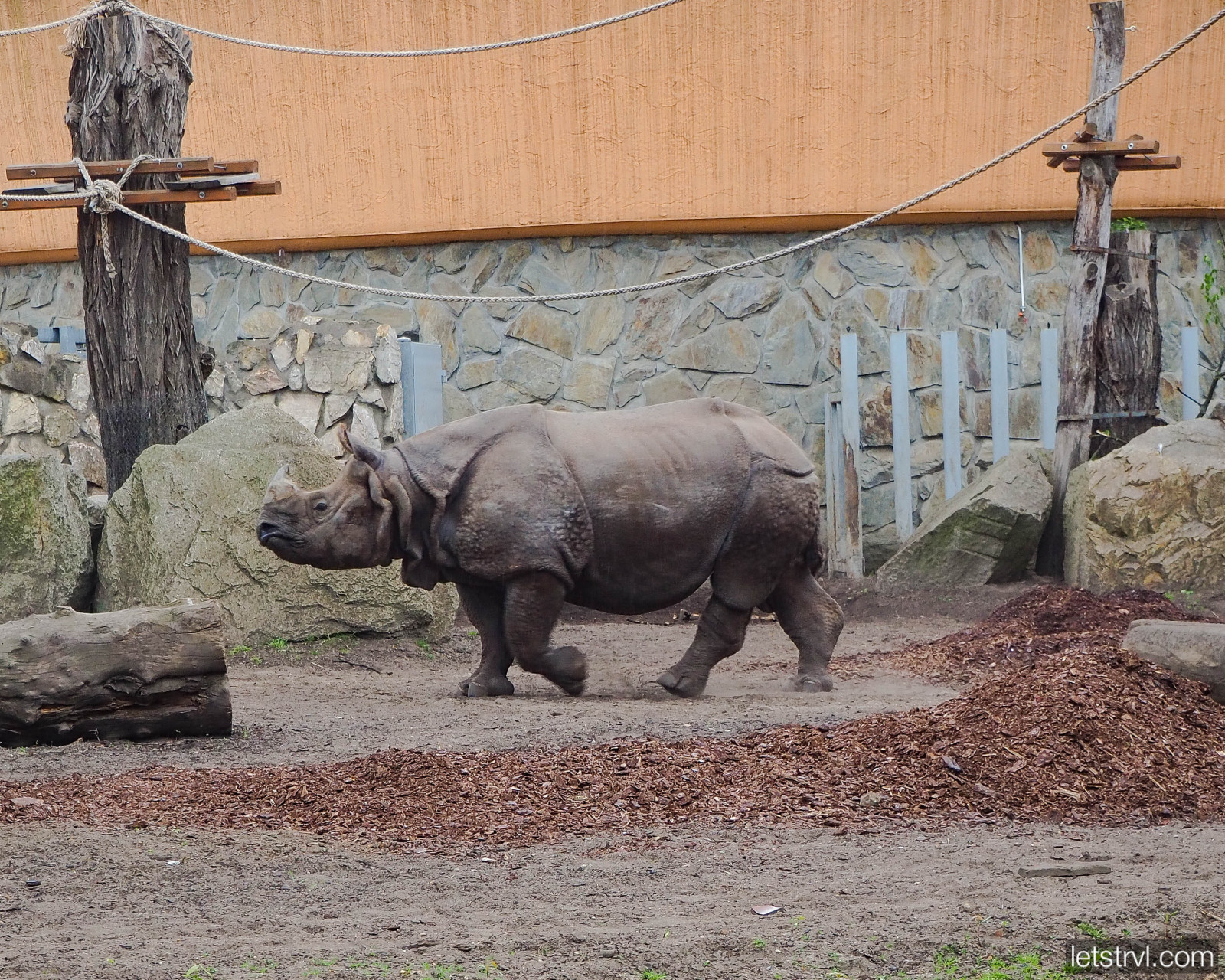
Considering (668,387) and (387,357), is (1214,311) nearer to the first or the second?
(668,387)

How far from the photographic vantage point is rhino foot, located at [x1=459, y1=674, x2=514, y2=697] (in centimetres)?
738

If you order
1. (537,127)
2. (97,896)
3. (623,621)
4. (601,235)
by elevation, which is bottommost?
(623,621)

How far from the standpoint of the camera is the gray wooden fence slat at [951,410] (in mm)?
11102

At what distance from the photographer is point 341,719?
669cm

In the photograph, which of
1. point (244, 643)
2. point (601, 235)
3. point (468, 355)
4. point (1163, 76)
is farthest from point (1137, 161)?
point (244, 643)

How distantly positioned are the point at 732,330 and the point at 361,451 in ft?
17.5

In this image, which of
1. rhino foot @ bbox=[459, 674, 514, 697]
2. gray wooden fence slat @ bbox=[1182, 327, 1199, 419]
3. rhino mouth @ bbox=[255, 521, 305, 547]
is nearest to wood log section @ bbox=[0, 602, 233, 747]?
rhino mouth @ bbox=[255, 521, 305, 547]

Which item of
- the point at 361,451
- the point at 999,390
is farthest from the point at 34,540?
the point at 999,390

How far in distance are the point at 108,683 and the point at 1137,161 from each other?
7200mm

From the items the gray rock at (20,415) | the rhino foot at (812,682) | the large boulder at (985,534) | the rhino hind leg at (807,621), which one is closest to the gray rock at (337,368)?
the gray rock at (20,415)

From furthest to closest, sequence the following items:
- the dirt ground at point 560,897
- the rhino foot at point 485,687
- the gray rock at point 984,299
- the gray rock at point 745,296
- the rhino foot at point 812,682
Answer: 1. the gray rock at point 745,296
2. the gray rock at point 984,299
3. the rhino foot at point 812,682
4. the rhino foot at point 485,687
5. the dirt ground at point 560,897

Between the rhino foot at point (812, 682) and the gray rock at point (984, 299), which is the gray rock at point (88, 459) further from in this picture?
the gray rock at point (984, 299)

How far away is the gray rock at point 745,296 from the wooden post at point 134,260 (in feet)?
13.1

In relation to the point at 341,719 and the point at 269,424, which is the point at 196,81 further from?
the point at 341,719
